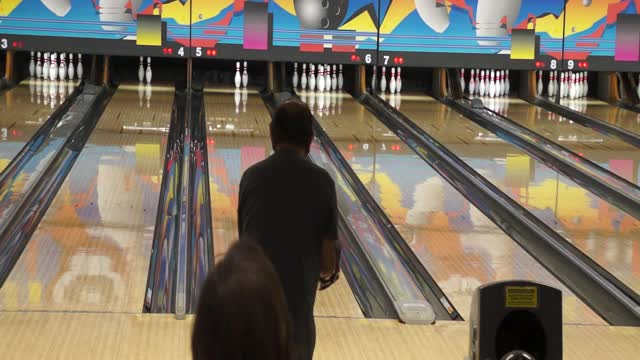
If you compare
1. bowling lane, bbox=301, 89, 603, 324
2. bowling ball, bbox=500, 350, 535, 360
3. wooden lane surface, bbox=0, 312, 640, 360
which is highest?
bowling ball, bbox=500, 350, 535, 360

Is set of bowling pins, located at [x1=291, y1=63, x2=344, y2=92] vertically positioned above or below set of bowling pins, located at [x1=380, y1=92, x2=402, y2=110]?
above

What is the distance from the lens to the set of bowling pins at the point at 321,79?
8.33 metres

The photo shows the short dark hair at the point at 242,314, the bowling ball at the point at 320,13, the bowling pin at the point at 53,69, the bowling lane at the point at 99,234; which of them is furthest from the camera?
the bowling pin at the point at 53,69

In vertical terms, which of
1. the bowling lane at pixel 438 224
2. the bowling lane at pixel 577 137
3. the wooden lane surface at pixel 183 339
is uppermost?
the bowling lane at pixel 577 137

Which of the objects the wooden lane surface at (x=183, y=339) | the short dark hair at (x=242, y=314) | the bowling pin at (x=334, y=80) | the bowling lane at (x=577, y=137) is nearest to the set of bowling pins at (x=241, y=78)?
the bowling pin at (x=334, y=80)

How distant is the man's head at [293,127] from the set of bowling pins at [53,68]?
5.97m

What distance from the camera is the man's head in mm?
2346

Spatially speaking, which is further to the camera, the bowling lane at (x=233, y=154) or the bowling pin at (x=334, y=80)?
the bowling pin at (x=334, y=80)

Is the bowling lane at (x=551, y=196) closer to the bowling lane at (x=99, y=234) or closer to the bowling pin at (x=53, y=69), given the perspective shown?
the bowling lane at (x=99, y=234)

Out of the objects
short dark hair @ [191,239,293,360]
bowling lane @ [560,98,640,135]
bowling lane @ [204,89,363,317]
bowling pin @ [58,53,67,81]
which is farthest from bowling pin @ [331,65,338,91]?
short dark hair @ [191,239,293,360]

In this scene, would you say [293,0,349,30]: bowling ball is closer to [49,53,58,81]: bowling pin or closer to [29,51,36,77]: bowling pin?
[49,53,58,81]: bowling pin

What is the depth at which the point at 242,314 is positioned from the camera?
1185mm

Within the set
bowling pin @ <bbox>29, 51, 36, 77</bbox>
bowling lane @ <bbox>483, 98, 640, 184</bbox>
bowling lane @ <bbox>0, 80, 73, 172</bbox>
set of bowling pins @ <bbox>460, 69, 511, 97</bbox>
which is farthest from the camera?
set of bowling pins @ <bbox>460, 69, 511, 97</bbox>

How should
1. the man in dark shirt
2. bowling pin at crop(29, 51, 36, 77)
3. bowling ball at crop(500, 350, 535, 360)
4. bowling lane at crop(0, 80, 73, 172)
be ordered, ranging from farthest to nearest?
bowling pin at crop(29, 51, 36, 77) → bowling lane at crop(0, 80, 73, 172) → bowling ball at crop(500, 350, 535, 360) → the man in dark shirt
